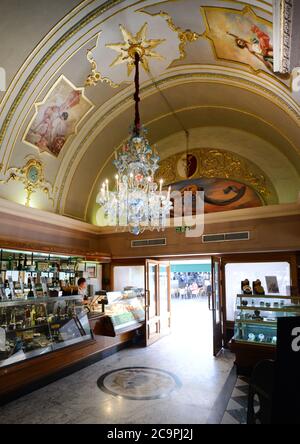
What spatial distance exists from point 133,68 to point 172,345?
6804 millimetres

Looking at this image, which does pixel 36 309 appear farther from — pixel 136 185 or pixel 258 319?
pixel 258 319

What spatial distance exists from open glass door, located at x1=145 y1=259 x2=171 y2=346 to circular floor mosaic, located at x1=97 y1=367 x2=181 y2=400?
6.58 feet

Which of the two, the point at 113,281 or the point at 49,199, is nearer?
the point at 49,199

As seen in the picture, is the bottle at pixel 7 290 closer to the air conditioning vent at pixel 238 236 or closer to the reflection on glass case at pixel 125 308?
the reflection on glass case at pixel 125 308

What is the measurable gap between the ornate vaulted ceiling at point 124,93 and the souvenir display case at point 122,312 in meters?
2.72

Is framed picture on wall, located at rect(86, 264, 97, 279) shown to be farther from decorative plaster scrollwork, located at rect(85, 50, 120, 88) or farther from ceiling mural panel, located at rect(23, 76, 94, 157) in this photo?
decorative plaster scrollwork, located at rect(85, 50, 120, 88)

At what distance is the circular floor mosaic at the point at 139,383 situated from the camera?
4770mm

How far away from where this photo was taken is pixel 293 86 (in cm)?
425

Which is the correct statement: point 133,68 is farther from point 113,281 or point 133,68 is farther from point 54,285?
point 113,281

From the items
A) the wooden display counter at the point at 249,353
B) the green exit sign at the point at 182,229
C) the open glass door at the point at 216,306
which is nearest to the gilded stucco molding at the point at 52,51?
the green exit sign at the point at 182,229

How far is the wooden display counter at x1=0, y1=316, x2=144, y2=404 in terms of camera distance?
4285mm

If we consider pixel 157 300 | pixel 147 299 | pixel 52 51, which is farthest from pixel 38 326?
pixel 52 51

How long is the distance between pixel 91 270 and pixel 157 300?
2.22 metres
